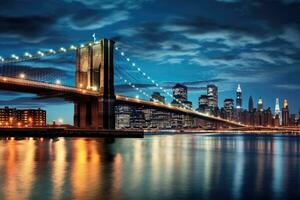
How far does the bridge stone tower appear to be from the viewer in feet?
202

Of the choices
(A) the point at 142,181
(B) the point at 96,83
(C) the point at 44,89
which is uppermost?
(B) the point at 96,83

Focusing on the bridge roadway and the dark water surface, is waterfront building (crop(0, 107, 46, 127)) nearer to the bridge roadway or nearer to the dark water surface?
the bridge roadway

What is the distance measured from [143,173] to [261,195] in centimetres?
733

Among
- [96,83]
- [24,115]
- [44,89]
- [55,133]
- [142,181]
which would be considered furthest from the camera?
[24,115]

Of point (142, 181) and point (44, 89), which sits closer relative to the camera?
point (142, 181)

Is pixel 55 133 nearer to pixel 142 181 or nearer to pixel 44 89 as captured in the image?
pixel 44 89

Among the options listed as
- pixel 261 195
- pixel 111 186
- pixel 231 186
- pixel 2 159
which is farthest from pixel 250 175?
pixel 2 159

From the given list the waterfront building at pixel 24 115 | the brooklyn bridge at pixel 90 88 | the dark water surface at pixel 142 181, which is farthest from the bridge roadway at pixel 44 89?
the waterfront building at pixel 24 115

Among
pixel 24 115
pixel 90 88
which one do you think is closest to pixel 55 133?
pixel 90 88

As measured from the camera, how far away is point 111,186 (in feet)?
54.2

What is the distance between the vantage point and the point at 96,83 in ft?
218

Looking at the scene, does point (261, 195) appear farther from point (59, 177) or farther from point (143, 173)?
point (59, 177)

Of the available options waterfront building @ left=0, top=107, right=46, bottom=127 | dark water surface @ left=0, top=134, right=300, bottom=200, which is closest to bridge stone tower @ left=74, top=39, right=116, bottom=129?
dark water surface @ left=0, top=134, right=300, bottom=200

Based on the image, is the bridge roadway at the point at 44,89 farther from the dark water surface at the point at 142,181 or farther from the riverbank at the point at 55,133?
the dark water surface at the point at 142,181
